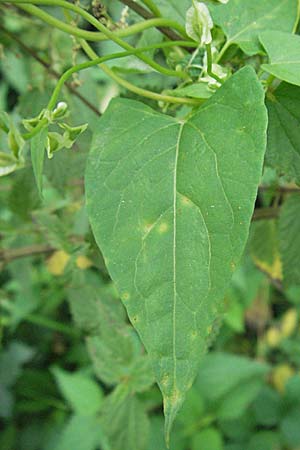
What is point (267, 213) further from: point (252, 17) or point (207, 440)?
point (207, 440)

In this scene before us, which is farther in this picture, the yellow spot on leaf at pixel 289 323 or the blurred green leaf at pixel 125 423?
the yellow spot on leaf at pixel 289 323

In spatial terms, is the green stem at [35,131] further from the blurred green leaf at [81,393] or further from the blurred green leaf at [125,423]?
the blurred green leaf at [81,393]

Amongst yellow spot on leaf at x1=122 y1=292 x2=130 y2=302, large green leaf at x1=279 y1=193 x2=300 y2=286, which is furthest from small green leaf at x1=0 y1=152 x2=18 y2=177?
large green leaf at x1=279 y1=193 x2=300 y2=286

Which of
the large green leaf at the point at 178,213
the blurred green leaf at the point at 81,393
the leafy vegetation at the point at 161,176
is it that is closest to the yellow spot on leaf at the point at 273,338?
the leafy vegetation at the point at 161,176

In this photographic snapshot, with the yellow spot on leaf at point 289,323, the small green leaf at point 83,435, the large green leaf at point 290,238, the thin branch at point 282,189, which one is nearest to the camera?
the large green leaf at point 290,238

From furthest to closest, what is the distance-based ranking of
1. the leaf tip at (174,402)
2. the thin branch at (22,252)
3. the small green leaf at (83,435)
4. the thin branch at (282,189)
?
the small green leaf at (83,435), the thin branch at (22,252), the thin branch at (282,189), the leaf tip at (174,402)

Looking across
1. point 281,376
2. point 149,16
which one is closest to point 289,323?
point 281,376

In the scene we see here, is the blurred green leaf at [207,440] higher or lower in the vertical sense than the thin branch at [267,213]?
lower
